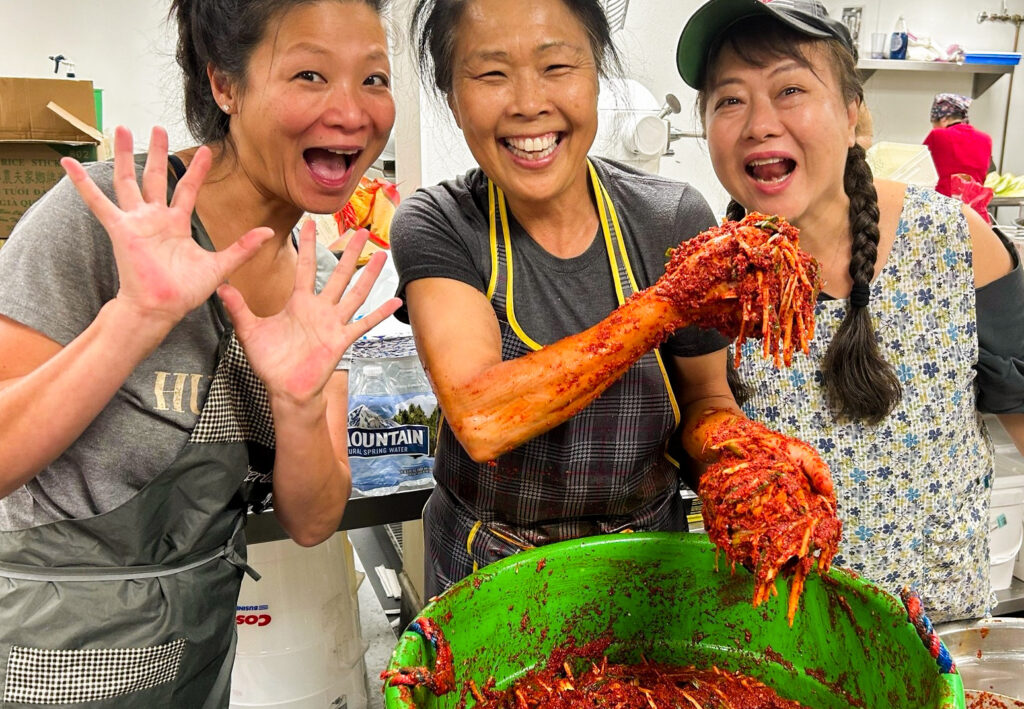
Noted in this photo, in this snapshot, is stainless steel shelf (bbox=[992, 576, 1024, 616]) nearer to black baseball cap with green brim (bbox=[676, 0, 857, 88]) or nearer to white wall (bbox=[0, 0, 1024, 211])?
black baseball cap with green brim (bbox=[676, 0, 857, 88])

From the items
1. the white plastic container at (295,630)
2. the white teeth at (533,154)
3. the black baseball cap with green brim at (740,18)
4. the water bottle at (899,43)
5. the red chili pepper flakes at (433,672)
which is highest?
the water bottle at (899,43)

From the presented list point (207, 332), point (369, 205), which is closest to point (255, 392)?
point (207, 332)

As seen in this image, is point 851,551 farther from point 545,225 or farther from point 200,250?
point 200,250

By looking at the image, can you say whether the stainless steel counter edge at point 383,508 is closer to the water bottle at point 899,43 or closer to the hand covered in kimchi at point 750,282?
the hand covered in kimchi at point 750,282

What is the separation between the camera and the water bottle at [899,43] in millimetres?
6738

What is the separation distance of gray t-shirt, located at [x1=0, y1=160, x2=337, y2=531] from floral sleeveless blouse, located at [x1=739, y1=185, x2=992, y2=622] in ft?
3.26

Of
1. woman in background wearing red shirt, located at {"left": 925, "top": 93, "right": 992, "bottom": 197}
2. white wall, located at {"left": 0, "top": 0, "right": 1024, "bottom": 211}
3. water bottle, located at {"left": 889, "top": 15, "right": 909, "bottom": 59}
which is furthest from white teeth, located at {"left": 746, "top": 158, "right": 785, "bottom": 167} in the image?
water bottle, located at {"left": 889, "top": 15, "right": 909, "bottom": 59}

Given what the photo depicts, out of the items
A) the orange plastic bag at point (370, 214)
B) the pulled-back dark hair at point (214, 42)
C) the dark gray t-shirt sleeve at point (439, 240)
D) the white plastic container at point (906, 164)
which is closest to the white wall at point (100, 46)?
the orange plastic bag at point (370, 214)

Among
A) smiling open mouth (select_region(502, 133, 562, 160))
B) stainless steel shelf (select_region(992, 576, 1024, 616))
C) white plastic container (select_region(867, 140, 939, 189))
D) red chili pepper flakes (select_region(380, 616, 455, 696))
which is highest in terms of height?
white plastic container (select_region(867, 140, 939, 189))

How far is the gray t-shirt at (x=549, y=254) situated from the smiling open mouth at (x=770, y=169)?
143 millimetres

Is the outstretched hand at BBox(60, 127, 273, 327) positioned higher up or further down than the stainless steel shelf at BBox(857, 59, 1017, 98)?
further down

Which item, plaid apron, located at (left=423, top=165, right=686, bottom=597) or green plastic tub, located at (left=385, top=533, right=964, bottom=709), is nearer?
green plastic tub, located at (left=385, top=533, right=964, bottom=709)

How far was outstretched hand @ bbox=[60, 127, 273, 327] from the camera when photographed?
94 centimetres

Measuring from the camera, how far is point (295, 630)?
2.16 meters
